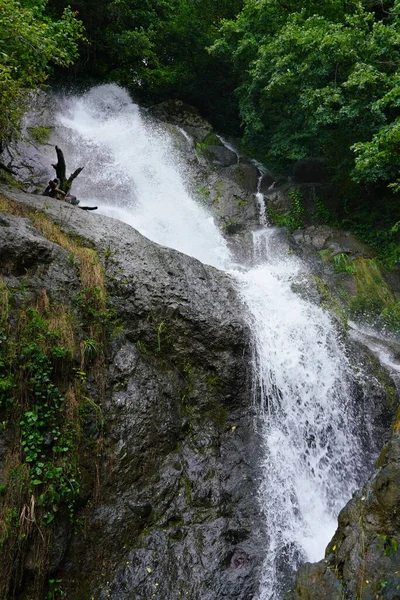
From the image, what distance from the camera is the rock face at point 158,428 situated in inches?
171

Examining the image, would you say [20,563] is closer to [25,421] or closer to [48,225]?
[25,421]

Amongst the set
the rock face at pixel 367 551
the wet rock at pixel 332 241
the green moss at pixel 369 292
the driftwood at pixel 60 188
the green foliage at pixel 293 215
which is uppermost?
the green foliage at pixel 293 215

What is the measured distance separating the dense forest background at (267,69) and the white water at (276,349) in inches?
114

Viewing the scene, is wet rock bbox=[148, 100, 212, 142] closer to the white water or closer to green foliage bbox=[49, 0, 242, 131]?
green foliage bbox=[49, 0, 242, 131]

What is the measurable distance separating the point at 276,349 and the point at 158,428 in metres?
2.58

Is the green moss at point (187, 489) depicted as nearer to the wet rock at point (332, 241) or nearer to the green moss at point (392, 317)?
the green moss at point (392, 317)

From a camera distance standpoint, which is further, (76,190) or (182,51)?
(182,51)

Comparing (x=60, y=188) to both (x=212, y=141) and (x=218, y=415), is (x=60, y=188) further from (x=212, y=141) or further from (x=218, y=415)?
(x=212, y=141)

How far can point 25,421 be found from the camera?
14.1 feet

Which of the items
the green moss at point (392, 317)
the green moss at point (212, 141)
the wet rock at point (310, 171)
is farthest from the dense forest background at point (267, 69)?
the green moss at point (392, 317)

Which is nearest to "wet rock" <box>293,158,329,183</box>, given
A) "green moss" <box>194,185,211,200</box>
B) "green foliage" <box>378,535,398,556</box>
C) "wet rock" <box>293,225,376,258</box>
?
"wet rock" <box>293,225,376,258</box>

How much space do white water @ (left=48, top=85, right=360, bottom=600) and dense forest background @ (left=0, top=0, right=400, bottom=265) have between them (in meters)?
2.90

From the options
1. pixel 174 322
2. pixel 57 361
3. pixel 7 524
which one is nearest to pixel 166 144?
pixel 174 322

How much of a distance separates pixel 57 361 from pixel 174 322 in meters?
1.93
